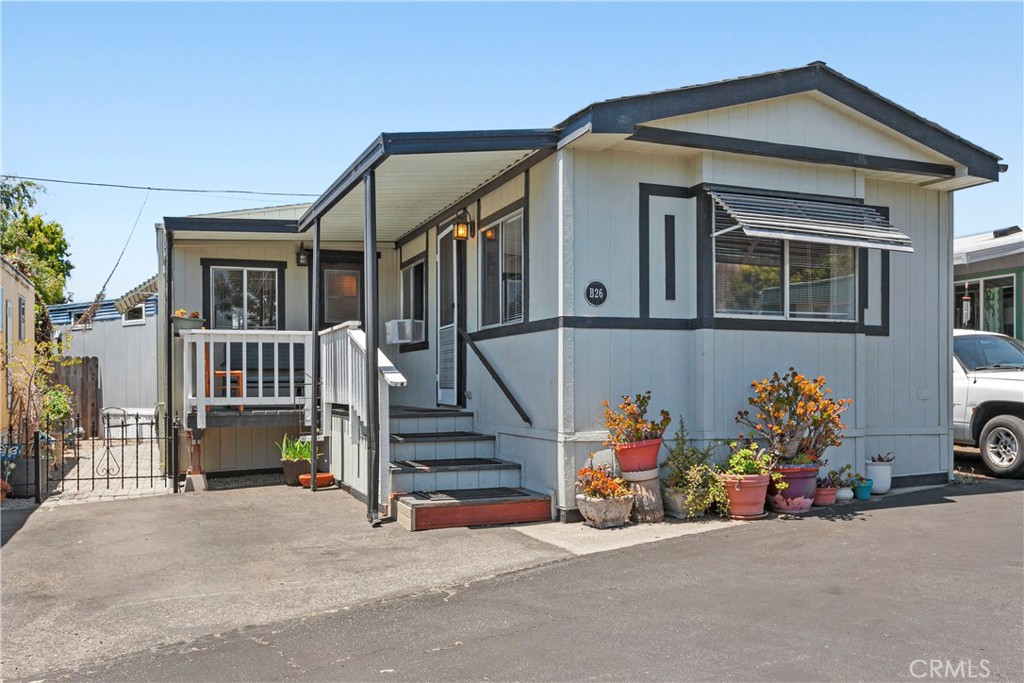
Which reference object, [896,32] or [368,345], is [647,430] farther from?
[896,32]

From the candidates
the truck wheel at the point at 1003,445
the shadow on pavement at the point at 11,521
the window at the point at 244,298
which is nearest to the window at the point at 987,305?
the truck wheel at the point at 1003,445

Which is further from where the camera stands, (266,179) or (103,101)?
(266,179)

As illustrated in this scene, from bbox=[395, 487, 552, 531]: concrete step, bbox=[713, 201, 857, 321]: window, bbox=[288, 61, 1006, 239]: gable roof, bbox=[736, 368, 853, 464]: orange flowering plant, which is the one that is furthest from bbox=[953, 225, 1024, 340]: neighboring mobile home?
bbox=[395, 487, 552, 531]: concrete step

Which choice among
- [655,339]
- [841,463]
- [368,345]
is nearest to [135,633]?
[368,345]

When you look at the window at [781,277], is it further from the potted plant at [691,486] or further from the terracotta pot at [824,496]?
the terracotta pot at [824,496]

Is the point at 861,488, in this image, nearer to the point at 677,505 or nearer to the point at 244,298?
the point at 677,505

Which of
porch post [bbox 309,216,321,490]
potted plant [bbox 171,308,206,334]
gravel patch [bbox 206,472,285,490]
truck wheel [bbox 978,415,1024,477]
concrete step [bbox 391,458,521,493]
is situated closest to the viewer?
concrete step [bbox 391,458,521,493]

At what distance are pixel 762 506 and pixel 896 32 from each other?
496 cm

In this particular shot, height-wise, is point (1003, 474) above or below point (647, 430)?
below

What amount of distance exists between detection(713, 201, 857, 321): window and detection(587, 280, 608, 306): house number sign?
3.74 ft

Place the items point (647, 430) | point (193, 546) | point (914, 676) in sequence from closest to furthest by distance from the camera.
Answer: point (914, 676), point (193, 546), point (647, 430)

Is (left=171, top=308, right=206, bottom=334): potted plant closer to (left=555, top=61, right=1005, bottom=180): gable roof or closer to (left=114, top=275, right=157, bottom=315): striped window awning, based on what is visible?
(left=114, top=275, right=157, bottom=315): striped window awning

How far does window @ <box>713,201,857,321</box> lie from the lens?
25.3 feet

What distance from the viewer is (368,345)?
7.38 meters
